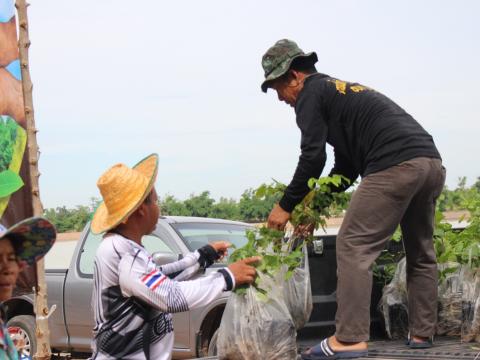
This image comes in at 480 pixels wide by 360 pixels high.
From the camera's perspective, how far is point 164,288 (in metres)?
A: 3.53

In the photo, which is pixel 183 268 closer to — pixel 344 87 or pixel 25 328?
pixel 344 87

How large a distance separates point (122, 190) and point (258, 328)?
5.04ft

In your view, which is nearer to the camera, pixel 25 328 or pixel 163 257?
pixel 163 257

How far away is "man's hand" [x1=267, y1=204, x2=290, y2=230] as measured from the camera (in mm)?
5039

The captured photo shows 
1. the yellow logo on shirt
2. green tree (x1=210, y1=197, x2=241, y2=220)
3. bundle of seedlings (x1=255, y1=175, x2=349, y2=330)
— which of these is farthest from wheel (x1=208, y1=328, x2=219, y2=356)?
green tree (x1=210, y1=197, x2=241, y2=220)

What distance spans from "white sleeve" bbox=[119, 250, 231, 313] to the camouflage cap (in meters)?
1.86

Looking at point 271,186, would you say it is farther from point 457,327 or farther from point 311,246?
point 457,327

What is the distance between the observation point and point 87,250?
9.09 m

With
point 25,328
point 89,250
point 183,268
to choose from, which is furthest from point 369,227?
point 25,328

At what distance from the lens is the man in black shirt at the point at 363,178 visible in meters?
4.82

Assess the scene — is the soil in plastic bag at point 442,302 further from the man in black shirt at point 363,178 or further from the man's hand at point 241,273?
the man's hand at point 241,273

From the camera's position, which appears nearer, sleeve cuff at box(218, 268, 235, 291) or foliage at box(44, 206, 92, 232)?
sleeve cuff at box(218, 268, 235, 291)

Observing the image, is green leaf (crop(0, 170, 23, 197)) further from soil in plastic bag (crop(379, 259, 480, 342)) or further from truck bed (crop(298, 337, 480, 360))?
soil in plastic bag (crop(379, 259, 480, 342))

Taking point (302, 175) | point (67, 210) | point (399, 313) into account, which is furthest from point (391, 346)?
point (67, 210)
